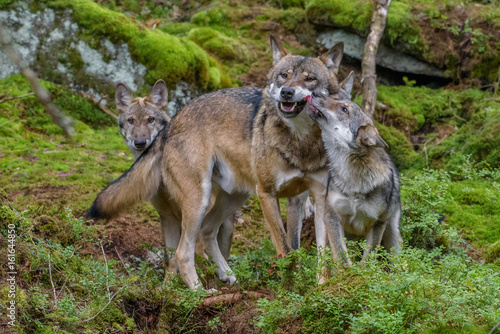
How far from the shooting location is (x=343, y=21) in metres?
13.0

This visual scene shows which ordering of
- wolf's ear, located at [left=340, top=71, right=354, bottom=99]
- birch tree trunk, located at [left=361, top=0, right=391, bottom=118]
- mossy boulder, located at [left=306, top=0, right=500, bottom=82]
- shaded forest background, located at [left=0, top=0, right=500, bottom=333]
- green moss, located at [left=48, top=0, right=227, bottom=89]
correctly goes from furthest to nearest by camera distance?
mossy boulder, located at [left=306, top=0, right=500, bottom=82], green moss, located at [left=48, top=0, right=227, bottom=89], birch tree trunk, located at [left=361, top=0, right=391, bottom=118], wolf's ear, located at [left=340, top=71, right=354, bottom=99], shaded forest background, located at [left=0, top=0, right=500, bottom=333]

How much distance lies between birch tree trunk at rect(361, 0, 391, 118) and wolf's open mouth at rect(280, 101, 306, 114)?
4.62 meters

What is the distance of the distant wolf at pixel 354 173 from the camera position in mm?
5332

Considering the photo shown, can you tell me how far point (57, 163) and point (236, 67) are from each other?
5.91 m

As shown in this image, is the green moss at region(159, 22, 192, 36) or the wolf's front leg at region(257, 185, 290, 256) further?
the green moss at region(159, 22, 192, 36)

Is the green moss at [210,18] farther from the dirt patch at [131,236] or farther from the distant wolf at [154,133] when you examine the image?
the dirt patch at [131,236]

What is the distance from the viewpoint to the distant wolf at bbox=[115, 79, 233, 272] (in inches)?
263

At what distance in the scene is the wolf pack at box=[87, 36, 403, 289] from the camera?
5.40m

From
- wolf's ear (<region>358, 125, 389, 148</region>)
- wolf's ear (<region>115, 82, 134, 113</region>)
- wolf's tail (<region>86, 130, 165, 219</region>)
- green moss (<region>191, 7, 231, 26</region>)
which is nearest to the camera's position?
wolf's ear (<region>358, 125, 389, 148</region>)

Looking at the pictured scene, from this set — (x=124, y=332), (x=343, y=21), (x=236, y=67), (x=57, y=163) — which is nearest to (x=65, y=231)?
(x=124, y=332)

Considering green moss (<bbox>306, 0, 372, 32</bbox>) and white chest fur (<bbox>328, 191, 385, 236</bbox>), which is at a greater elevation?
green moss (<bbox>306, 0, 372, 32</bbox>)

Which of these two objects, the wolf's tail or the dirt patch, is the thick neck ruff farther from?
the dirt patch

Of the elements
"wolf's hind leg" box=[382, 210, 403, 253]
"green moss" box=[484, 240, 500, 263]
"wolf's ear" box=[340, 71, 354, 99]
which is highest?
"wolf's ear" box=[340, 71, 354, 99]

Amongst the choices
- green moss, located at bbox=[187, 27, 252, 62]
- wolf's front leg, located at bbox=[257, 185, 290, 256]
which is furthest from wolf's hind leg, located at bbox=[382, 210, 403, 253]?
green moss, located at bbox=[187, 27, 252, 62]
